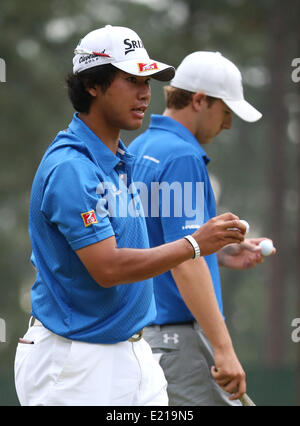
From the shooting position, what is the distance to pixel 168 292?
413 centimetres

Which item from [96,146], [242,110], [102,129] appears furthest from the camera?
[242,110]

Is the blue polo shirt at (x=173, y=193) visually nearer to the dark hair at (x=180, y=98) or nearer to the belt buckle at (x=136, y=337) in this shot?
the dark hair at (x=180, y=98)

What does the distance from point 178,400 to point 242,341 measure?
24.2 meters

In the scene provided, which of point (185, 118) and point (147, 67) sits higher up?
point (147, 67)

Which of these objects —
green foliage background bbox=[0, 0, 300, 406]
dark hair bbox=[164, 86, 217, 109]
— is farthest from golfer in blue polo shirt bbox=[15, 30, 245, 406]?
green foliage background bbox=[0, 0, 300, 406]

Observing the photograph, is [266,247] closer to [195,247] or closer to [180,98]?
[180,98]

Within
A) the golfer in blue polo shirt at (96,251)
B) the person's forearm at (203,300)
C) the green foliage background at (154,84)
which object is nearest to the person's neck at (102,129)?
the golfer in blue polo shirt at (96,251)

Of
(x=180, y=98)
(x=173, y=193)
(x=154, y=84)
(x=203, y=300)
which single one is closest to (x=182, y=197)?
(x=173, y=193)

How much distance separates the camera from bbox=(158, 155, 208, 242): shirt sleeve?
3.87m

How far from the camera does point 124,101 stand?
10.6ft

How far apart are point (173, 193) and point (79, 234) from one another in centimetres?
113

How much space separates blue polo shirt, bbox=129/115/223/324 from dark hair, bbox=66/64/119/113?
814mm

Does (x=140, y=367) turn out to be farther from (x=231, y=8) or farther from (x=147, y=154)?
(x=231, y=8)

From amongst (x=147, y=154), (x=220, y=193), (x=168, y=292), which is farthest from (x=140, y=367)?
(x=220, y=193)
